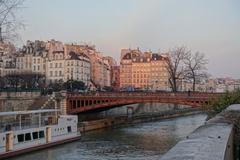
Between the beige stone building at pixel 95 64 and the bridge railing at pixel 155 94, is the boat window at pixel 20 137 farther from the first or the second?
the beige stone building at pixel 95 64

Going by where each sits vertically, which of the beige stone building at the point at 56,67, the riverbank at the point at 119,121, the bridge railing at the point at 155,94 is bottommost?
the riverbank at the point at 119,121

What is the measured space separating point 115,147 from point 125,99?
1555 cm

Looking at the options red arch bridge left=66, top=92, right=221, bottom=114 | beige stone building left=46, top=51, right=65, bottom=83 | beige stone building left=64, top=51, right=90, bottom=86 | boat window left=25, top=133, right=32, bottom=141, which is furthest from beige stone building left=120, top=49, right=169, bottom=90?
boat window left=25, top=133, right=32, bottom=141

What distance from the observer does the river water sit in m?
28.5

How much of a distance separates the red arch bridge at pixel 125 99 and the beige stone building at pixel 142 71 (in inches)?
3601

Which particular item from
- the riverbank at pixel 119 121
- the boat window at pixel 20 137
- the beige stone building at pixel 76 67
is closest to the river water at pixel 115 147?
the boat window at pixel 20 137

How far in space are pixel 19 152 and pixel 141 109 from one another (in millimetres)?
50549

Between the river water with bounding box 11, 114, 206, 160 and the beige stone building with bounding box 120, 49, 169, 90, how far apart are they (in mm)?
99517

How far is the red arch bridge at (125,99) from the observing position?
4450cm

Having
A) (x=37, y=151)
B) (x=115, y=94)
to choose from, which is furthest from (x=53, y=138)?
(x=115, y=94)

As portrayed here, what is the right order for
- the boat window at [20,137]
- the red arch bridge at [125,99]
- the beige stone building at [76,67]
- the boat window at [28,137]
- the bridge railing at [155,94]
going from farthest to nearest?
the beige stone building at [76,67] < the red arch bridge at [125,99] < the bridge railing at [155,94] < the boat window at [28,137] < the boat window at [20,137]

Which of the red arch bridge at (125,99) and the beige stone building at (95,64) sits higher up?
the beige stone building at (95,64)

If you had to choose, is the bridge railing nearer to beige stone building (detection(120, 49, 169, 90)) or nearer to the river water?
the river water

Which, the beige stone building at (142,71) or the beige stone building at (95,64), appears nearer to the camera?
the beige stone building at (95,64)
